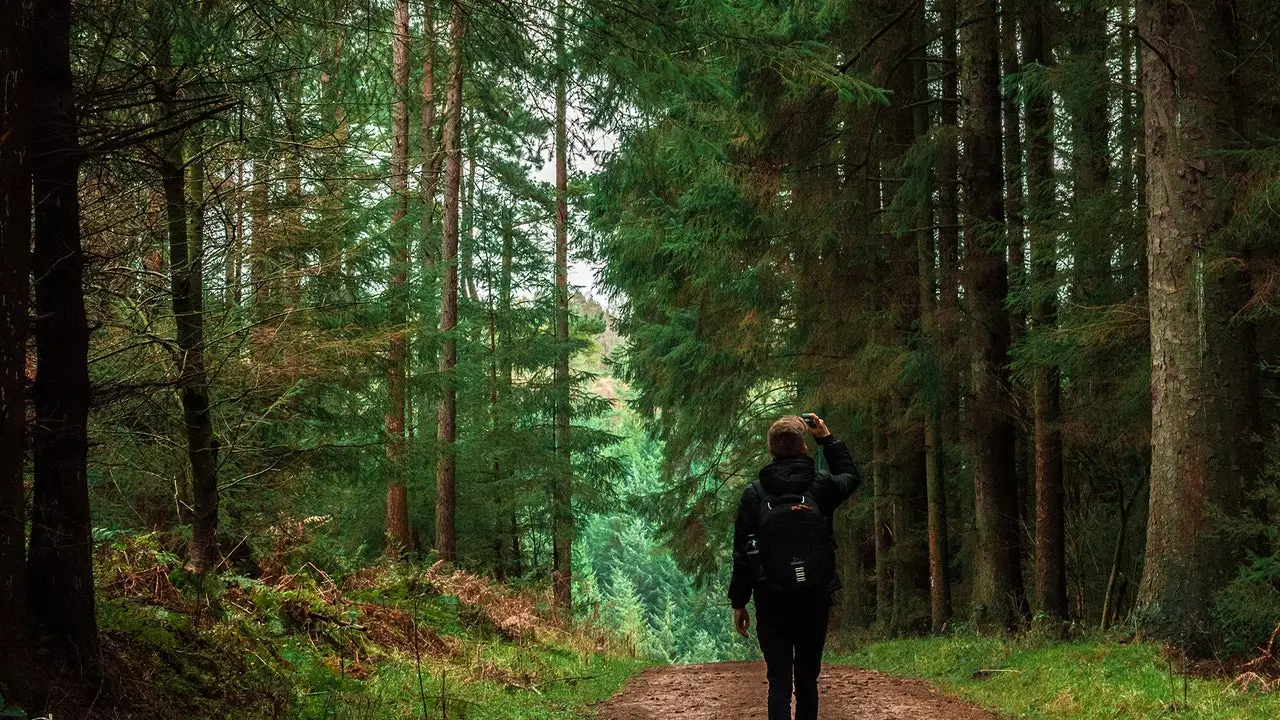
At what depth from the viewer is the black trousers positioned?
527 cm

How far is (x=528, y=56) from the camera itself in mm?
5594

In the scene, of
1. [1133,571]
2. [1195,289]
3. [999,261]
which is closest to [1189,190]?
[1195,289]

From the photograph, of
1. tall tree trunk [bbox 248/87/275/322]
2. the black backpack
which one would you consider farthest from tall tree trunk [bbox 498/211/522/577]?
the black backpack

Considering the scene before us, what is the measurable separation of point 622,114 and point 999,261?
7.76 m

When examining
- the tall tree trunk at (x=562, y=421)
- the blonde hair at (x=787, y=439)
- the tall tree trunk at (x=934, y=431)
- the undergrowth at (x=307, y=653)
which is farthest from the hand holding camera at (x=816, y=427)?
the tall tree trunk at (x=562, y=421)

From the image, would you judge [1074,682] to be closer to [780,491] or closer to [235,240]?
[780,491]

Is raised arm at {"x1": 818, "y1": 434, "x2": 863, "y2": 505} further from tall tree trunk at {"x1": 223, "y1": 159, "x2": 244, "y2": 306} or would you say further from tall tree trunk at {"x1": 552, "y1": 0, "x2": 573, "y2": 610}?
tall tree trunk at {"x1": 552, "y1": 0, "x2": 573, "y2": 610}

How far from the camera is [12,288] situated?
339cm

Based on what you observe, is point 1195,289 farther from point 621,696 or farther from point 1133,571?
point 1133,571

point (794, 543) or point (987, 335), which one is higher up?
point (987, 335)

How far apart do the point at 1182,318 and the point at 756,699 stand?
5.05 metres

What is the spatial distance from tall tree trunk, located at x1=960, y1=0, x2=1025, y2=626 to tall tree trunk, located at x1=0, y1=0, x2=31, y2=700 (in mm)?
10597

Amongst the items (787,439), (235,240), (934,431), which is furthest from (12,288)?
(934,431)

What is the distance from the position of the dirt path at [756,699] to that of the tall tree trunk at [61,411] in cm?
472
